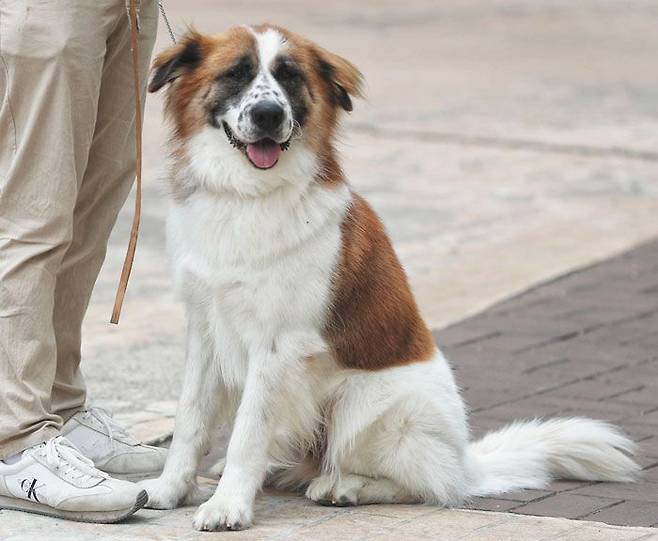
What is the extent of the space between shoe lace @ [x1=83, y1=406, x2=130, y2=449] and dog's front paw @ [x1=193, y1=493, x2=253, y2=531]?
29.6 inches

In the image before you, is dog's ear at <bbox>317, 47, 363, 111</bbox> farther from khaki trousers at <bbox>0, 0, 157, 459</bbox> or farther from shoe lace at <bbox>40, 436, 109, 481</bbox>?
shoe lace at <bbox>40, 436, 109, 481</bbox>

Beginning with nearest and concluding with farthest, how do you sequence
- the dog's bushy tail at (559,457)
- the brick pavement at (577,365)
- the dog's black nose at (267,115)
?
the dog's black nose at (267,115)
the brick pavement at (577,365)
the dog's bushy tail at (559,457)

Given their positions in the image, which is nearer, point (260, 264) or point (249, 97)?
point (249, 97)

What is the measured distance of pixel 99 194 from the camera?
5.02 meters

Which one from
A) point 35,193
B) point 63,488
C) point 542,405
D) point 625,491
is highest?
point 35,193

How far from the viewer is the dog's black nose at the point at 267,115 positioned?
4.44 meters

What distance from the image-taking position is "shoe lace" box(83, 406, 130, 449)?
518cm

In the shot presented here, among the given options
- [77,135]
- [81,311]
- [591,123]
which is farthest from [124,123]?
[591,123]

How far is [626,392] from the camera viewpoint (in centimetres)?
614

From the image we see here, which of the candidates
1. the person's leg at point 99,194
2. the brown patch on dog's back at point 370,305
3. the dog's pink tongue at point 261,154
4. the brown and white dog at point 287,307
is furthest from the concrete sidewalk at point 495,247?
the dog's pink tongue at point 261,154

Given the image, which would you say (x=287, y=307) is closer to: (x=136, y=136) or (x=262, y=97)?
(x=262, y=97)

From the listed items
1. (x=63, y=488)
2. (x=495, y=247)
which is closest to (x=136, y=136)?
(x=63, y=488)

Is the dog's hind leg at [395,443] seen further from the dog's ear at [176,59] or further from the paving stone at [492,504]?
the dog's ear at [176,59]

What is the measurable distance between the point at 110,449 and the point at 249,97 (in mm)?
1382
